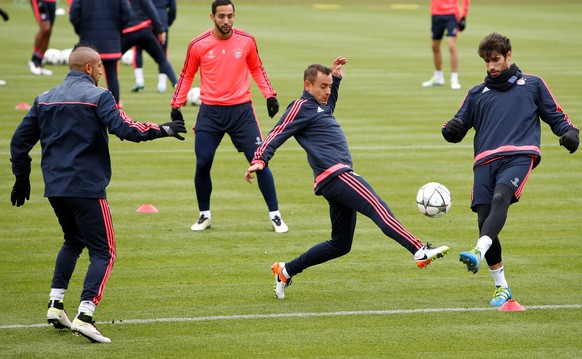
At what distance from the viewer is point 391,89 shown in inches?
903

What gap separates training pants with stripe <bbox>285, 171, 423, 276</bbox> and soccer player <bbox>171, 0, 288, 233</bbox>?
270 centimetres

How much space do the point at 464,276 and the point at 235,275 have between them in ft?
6.73

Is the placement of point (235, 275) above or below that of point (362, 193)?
below

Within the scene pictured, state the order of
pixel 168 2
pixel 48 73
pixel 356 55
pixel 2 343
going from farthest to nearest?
pixel 356 55 < pixel 48 73 < pixel 168 2 < pixel 2 343

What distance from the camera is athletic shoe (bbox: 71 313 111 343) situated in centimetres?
775

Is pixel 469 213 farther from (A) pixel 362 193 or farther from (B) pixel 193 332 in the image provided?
(B) pixel 193 332

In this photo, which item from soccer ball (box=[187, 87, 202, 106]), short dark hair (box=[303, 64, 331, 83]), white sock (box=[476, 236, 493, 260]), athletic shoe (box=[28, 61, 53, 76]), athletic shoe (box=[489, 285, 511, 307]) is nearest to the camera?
white sock (box=[476, 236, 493, 260])

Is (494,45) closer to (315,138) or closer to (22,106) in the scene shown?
(315,138)

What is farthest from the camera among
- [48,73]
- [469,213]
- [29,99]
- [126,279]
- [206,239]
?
[48,73]

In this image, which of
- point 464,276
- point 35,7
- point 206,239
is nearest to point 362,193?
point 464,276

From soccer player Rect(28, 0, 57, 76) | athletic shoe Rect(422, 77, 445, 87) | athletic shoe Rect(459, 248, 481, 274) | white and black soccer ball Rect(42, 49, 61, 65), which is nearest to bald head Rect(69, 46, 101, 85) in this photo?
athletic shoe Rect(459, 248, 481, 274)

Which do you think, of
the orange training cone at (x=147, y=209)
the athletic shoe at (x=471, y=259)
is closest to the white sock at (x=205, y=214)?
the orange training cone at (x=147, y=209)

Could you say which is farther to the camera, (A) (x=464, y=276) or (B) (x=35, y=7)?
(B) (x=35, y=7)

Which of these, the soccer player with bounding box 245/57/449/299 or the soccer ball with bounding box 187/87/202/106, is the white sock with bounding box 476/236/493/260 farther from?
the soccer ball with bounding box 187/87/202/106
